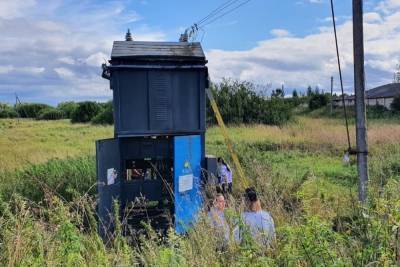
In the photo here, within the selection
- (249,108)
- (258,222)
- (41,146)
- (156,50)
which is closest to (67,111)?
(249,108)

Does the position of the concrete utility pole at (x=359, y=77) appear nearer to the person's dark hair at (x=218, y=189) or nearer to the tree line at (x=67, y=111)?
the person's dark hair at (x=218, y=189)

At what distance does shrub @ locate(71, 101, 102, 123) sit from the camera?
58688 mm

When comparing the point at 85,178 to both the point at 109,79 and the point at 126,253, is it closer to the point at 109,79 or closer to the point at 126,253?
the point at 109,79

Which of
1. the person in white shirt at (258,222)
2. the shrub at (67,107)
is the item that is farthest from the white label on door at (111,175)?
the shrub at (67,107)

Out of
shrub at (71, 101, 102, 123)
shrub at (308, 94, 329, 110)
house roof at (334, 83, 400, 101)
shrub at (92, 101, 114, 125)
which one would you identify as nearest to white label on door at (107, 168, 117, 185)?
shrub at (92, 101, 114, 125)

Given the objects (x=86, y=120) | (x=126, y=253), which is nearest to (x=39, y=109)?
(x=86, y=120)

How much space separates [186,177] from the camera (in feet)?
23.2

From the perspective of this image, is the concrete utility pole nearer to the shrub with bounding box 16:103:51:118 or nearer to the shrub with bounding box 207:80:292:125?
the shrub with bounding box 207:80:292:125

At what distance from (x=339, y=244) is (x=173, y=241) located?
1.23 metres

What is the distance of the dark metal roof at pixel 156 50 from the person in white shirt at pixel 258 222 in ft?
9.66

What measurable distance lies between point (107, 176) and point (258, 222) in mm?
2996

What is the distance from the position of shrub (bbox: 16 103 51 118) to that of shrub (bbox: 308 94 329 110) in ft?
138

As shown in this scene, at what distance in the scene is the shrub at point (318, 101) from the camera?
5309cm

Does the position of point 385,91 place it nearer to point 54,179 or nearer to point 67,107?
point 67,107
